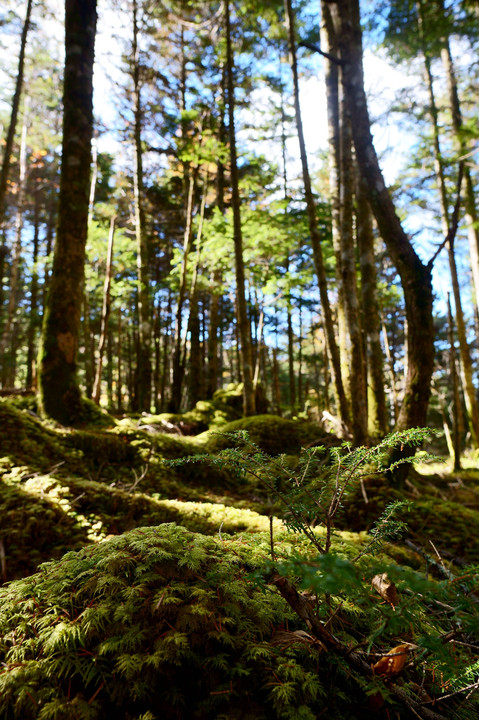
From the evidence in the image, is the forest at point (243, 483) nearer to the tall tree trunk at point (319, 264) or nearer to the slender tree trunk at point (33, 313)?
the tall tree trunk at point (319, 264)

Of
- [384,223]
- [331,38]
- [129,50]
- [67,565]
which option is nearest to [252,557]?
[67,565]

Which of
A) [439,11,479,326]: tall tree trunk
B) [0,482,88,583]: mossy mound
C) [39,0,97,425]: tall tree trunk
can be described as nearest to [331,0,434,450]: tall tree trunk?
[0,482,88,583]: mossy mound

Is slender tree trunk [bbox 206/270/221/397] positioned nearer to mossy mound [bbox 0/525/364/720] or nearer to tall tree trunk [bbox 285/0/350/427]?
tall tree trunk [bbox 285/0/350/427]

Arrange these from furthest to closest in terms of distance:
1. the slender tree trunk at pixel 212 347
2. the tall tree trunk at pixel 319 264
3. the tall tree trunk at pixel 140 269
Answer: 1. the slender tree trunk at pixel 212 347
2. the tall tree trunk at pixel 140 269
3. the tall tree trunk at pixel 319 264

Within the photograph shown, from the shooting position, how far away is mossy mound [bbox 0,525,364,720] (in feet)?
3.28

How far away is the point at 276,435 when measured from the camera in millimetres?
7156

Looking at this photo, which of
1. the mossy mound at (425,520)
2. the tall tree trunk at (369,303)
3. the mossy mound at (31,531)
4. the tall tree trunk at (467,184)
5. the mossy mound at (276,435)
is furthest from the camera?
the tall tree trunk at (467,184)

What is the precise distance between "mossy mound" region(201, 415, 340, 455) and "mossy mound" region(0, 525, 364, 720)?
5211mm

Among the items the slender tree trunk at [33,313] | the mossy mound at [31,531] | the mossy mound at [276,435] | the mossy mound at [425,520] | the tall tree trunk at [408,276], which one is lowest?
the mossy mound at [425,520]

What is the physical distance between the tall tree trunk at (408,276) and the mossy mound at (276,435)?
242cm

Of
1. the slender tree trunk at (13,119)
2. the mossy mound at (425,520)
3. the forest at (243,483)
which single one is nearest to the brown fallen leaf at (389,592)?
the forest at (243,483)

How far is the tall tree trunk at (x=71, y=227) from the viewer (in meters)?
5.59

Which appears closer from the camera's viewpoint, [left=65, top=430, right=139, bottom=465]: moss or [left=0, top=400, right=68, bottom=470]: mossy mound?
[left=0, top=400, right=68, bottom=470]: mossy mound

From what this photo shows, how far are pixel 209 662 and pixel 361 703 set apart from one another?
0.48 m
